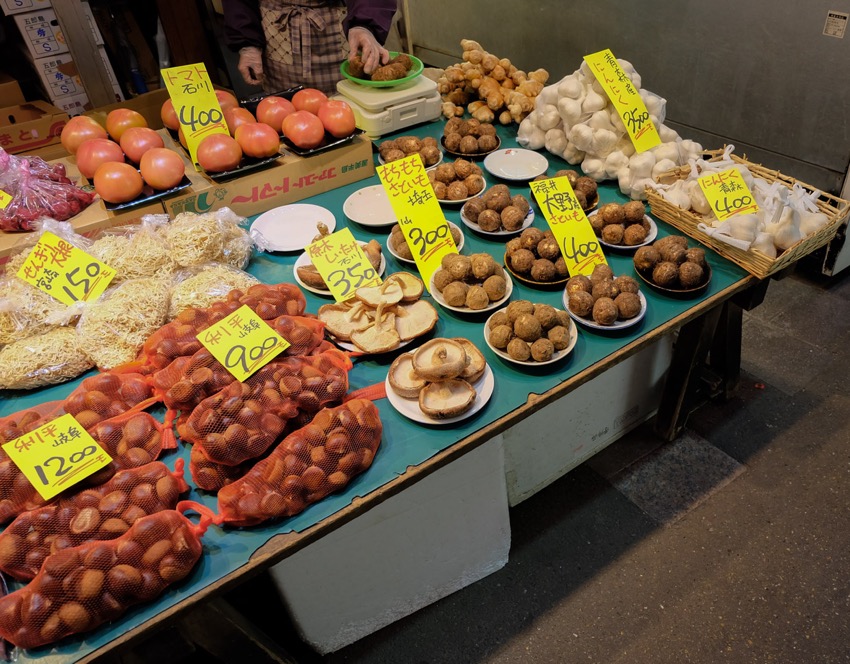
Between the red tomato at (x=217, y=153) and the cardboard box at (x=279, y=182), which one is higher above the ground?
the red tomato at (x=217, y=153)

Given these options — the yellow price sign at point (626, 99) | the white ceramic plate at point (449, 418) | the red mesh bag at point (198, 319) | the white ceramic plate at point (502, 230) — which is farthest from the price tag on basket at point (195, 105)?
the yellow price sign at point (626, 99)

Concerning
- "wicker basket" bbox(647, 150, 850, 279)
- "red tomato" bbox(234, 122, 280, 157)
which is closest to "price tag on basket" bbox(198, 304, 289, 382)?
"red tomato" bbox(234, 122, 280, 157)

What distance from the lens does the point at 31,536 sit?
4.25 ft

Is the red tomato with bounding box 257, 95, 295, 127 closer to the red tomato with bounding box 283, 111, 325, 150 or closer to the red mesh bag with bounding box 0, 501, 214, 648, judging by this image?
the red tomato with bounding box 283, 111, 325, 150

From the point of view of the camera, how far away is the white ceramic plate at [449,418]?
1.59 meters

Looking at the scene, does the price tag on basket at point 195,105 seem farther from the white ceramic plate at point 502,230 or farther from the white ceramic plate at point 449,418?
the white ceramic plate at point 449,418

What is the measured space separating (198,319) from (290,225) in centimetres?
81

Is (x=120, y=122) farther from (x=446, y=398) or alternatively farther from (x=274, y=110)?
(x=446, y=398)

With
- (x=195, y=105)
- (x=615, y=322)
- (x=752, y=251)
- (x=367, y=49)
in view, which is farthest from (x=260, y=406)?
(x=367, y=49)

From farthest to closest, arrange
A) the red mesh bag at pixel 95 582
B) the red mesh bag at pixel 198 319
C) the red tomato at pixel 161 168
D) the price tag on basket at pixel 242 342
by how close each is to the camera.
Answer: the red tomato at pixel 161 168
the red mesh bag at pixel 198 319
the price tag on basket at pixel 242 342
the red mesh bag at pixel 95 582

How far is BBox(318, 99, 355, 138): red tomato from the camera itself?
2469mm

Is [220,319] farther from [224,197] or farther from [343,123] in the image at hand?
[343,123]

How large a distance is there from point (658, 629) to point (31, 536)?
1957mm

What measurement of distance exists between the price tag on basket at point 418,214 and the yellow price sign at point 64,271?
968mm
